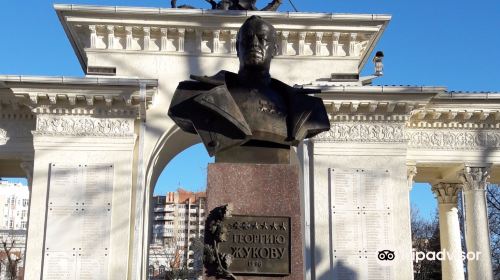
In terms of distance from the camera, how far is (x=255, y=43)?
6.52 metres

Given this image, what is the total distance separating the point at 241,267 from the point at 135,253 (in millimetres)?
10312

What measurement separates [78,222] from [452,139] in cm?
994

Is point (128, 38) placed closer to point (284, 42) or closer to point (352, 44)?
point (284, 42)

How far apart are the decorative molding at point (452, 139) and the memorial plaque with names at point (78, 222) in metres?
8.13

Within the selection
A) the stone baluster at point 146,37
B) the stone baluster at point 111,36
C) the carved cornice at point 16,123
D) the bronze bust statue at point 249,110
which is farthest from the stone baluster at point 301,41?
the bronze bust statue at point 249,110

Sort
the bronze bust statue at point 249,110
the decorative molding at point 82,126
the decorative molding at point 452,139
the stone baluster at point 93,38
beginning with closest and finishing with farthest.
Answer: the bronze bust statue at point 249,110 < the decorative molding at point 82,126 < the decorative molding at point 452,139 < the stone baluster at point 93,38

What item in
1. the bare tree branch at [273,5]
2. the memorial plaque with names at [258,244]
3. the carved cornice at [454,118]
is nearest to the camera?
the memorial plaque with names at [258,244]

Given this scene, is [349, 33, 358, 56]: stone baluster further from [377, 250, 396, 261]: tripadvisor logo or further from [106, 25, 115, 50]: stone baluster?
[106, 25, 115, 50]: stone baluster

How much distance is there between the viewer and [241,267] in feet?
19.3

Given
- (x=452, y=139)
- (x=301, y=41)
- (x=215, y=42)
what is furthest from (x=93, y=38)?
(x=452, y=139)

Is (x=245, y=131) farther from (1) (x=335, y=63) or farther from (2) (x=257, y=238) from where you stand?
(1) (x=335, y=63)

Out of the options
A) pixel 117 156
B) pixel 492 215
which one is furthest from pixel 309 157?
pixel 492 215

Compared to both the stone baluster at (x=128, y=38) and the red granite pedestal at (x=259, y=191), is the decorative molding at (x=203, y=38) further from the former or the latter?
the red granite pedestal at (x=259, y=191)

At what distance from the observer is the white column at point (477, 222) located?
56.4 feet
